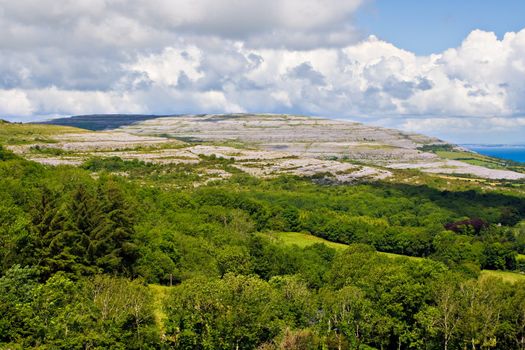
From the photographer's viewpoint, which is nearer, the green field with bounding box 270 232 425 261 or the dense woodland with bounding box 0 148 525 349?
the dense woodland with bounding box 0 148 525 349

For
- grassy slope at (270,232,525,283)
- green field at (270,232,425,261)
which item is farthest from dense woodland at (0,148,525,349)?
green field at (270,232,425,261)

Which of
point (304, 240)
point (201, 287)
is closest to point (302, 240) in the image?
point (304, 240)

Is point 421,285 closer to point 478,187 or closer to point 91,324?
point 91,324

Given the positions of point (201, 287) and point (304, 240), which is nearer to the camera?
point (201, 287)

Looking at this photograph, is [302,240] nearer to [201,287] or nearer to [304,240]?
[304,240]

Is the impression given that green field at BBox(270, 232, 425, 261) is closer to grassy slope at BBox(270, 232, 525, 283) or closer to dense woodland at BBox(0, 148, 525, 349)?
grassy slope at BBox(270, 232, 525, 283)

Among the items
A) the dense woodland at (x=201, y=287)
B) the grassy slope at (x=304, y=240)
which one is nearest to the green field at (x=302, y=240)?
the grassy slope at (x=304, y=240)

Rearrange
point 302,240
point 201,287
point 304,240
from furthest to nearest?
1. point 304,240
2. point 302,240
3. point 201,287

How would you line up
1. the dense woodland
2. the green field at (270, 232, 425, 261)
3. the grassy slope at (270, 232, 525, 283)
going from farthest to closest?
the green field at (270, 232, 425, 261) < the grassy slope at (270, 232, 525, 283) < the dense woodland

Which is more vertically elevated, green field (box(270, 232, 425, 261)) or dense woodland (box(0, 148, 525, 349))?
dense woodland (box(0, 148, 525, 349))

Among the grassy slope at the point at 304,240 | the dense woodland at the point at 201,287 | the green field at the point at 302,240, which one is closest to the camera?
the dense woodland at the point at 201,287

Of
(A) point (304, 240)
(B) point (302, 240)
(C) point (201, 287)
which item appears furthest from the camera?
(A) point (304, 240)

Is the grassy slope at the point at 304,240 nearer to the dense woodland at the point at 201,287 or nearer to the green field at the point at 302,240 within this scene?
the green field at the point at 302,240
